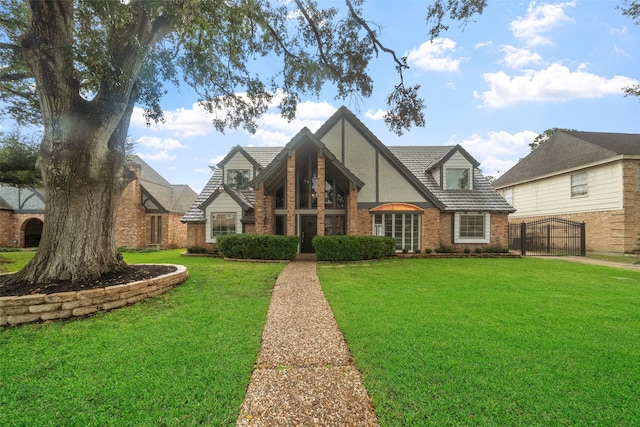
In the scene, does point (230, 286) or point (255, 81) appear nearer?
point (230, 286)

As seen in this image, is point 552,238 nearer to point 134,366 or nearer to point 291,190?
point 291,190

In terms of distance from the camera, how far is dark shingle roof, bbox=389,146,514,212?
16.3 meters

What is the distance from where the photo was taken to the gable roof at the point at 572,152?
1733cm

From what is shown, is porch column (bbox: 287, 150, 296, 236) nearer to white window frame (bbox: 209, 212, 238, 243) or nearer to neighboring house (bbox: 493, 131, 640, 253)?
white window frame (bbox: 209, 212, 238, 243)

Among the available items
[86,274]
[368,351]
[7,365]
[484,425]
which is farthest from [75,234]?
[484,425]

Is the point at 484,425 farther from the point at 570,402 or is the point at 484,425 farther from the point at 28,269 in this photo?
the point at 28,269

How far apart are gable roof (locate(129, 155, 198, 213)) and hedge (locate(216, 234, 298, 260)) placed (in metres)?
12.2

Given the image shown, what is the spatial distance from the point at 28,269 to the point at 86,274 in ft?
4.47

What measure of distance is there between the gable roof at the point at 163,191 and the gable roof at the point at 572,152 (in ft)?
100

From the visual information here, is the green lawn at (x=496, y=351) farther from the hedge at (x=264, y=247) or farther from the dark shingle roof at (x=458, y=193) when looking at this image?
the dark shingle roof at (x=458, y=193)

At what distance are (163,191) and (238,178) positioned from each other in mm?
11672

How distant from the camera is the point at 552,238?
19297 millimetres

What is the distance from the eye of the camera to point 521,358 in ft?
12.3

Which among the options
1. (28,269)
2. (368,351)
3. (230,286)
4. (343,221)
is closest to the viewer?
(368,351)
